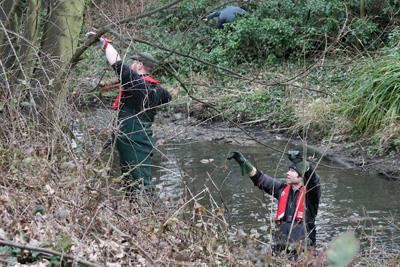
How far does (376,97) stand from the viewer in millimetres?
10062

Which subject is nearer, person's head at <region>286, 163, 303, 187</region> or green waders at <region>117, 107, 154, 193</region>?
person's head at <region>286, 163, 303, 187</region>

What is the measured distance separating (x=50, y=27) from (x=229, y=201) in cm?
374

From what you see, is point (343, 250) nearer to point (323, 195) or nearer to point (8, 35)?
point (8, 35)

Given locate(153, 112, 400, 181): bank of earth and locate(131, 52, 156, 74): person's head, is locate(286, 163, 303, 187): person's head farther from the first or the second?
locate(131, 52, 156, 74): person's head

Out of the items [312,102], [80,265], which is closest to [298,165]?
[80,265]

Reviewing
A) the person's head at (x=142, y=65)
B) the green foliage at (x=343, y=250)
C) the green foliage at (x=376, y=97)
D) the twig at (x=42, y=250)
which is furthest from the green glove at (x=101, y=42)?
the green foliage at (x=376, y=97)

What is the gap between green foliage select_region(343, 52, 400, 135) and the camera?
9.72 metres

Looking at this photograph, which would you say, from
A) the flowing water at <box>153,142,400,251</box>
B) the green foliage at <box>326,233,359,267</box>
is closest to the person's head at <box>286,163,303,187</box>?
the flowing water at <box>153,142,400,251</box>

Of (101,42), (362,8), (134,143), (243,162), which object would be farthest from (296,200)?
(362,8)

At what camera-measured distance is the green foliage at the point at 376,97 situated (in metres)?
9.72

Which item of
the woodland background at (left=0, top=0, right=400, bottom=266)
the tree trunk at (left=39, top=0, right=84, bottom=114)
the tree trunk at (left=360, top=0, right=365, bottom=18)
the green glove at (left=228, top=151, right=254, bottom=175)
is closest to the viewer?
the woodland background at (left=0, top=0, right=400, bottom=266)

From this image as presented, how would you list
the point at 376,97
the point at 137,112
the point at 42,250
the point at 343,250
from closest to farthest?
the point at 343,250 < the point at 42,250 < the point at 137,112 < the point at 376,97

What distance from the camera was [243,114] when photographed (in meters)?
13.2

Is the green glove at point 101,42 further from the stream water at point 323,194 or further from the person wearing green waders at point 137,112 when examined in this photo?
the stream water at point 323,194
